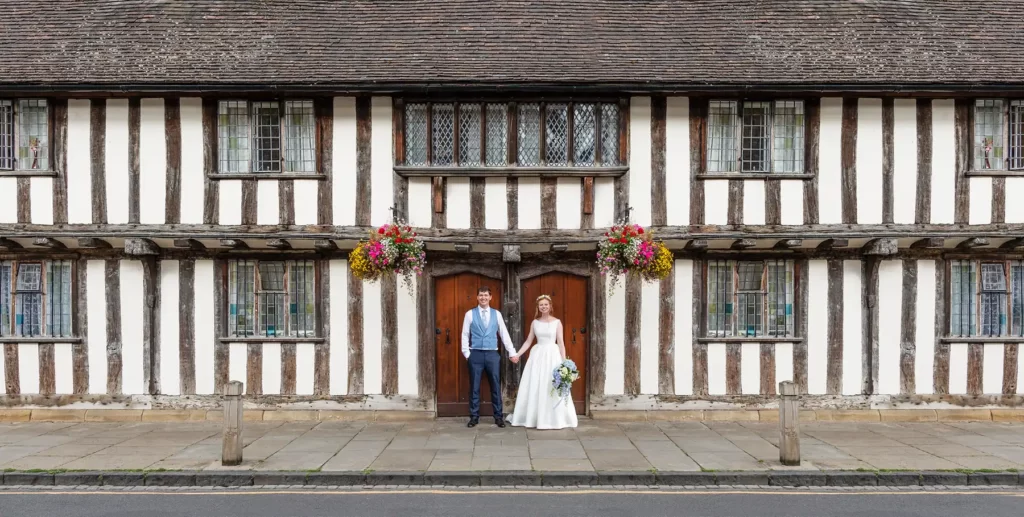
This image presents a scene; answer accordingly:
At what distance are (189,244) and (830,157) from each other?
30.9 ft

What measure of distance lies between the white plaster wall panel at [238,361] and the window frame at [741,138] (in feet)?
23.7

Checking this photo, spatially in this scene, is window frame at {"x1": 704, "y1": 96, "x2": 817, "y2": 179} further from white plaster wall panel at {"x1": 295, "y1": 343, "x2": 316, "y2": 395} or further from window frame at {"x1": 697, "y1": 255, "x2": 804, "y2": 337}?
white plaster wall panel at {"x1": 295, "y1": 343, "x2": 316, "y2": 395}

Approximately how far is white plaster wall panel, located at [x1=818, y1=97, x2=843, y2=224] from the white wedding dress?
440 cm

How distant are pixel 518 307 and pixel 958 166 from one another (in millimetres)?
6799

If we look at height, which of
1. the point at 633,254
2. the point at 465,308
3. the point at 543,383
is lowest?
the point at 543,383

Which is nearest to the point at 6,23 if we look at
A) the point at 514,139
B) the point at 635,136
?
the point at 514,139

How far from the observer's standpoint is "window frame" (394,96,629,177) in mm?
10359

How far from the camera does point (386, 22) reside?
12.1 meters

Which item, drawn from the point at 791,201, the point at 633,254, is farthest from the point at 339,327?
the point at 791,201

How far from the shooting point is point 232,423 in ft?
25.4

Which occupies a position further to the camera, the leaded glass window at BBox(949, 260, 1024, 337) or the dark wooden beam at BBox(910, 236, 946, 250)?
the leaded glass window at BBox(949, 260, 1024, 337)

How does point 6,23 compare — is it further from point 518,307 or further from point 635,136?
point 635,136

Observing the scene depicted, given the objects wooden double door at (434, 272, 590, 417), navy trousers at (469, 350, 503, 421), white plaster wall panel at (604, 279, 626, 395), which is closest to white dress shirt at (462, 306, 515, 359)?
navy trousers at (469, 350, 503, 421)
